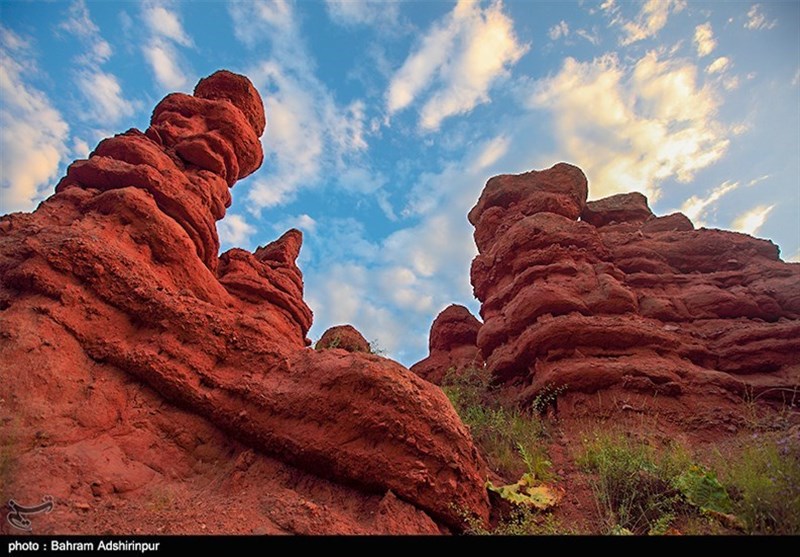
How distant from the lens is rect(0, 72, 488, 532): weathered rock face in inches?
180

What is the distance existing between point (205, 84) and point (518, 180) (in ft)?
42.5

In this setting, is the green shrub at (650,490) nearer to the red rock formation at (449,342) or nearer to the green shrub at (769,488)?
the green shrub at (769,488)

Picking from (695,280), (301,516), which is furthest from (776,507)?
(695,280)

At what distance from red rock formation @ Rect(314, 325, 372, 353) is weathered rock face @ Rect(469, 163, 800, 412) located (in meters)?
5.64

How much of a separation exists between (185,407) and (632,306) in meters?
12.0

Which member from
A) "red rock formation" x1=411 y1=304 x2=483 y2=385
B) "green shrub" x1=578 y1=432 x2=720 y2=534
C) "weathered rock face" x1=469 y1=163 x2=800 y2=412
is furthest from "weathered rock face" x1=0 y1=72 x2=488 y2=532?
A: "red rock formation" x1=411 y1=304 x2=483 y2=385

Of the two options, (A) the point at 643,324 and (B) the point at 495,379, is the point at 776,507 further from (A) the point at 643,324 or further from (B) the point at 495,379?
(B) the point at 495,379

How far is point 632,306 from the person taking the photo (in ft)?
41.1

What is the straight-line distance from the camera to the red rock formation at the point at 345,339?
18031mm

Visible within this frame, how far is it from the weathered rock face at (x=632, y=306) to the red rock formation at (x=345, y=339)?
564 centimetres

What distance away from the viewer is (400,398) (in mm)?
5383

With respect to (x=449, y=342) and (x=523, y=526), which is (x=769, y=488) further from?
(x=449, y=342)

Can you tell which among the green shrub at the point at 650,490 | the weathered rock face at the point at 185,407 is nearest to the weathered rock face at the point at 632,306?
the green shrub at the point at 650,490

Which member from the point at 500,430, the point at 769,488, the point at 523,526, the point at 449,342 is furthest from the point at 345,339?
the point at 769,488
